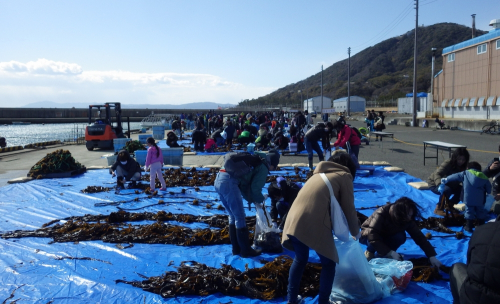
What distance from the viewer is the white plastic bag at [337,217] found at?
10.5 feet

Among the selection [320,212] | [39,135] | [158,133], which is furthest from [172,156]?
[39,135]

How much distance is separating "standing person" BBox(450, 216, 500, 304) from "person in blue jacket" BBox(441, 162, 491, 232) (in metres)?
3.64

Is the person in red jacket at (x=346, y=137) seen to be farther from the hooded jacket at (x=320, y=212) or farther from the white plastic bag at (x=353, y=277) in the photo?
the hooded jacket at (x=320, y=212)

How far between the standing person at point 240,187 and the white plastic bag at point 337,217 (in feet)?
5.36

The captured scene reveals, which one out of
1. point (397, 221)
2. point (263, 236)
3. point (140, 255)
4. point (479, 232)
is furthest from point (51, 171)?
point (479, 232)

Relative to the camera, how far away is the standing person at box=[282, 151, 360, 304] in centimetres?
318

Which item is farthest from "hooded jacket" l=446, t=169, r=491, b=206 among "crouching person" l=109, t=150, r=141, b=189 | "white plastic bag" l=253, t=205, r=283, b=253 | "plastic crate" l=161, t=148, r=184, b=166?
"plastic crate" l=161, t=148, r=184, b=166

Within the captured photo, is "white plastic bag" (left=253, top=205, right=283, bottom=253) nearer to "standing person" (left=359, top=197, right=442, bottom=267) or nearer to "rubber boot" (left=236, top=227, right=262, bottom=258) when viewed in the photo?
"rubber boot" (left=236, top=227, right=262, bottom=258)

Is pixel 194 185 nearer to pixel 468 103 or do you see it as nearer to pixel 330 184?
pixel 330 184


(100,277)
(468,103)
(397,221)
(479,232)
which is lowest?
(100,277)

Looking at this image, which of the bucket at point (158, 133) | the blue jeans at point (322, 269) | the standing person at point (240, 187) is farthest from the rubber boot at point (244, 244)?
the bucket at point (158, 133)

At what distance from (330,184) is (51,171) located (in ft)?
33.8

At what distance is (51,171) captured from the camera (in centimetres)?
1121

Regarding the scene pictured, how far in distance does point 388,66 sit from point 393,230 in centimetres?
14924
